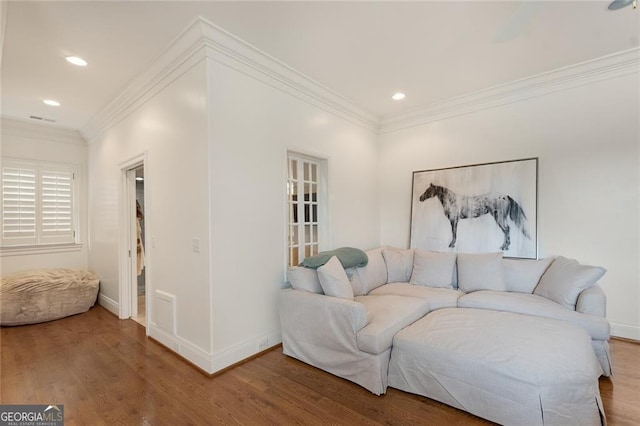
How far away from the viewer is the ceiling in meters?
2.23

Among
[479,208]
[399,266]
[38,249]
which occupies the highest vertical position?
[479,208]

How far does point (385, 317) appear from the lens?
2480mm

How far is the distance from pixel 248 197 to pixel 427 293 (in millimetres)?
2140

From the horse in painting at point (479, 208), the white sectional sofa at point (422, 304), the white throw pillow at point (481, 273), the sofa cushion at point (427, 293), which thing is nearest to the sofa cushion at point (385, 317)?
the white sectional sofa at point (422, 304)

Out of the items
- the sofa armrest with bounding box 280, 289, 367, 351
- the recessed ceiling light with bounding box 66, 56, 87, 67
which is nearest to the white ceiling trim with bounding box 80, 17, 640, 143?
the recessed ceiling light with bounding box 66, 56, 87, 67

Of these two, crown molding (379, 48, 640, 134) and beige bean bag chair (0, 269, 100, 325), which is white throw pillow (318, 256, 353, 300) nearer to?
crown molding (379, 48, 640, 134)

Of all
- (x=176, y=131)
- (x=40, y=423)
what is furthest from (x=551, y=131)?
(x=40, y=423)

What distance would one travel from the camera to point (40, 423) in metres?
1.98

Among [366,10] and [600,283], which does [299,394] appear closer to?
[366,10]

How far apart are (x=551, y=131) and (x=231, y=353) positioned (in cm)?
420

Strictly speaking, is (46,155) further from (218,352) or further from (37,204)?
(218,352)

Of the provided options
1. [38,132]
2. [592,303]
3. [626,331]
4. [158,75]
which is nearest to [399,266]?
[592,303]

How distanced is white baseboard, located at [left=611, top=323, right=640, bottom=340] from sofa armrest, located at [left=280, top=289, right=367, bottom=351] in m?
2.84

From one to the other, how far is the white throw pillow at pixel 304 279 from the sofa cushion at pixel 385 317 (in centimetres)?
53
